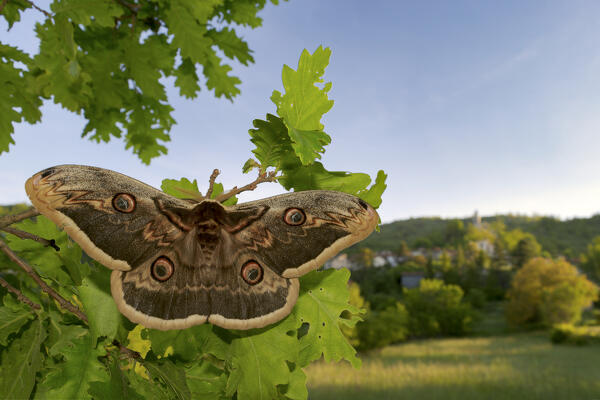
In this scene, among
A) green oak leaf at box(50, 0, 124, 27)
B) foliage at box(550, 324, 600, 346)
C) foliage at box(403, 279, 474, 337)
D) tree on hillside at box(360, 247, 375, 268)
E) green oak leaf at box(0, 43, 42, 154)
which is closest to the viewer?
green oak leaf at box(50, 0, 124, 27)

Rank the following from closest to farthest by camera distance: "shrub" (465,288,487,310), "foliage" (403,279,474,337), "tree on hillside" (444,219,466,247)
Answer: "foliage" (403,279,474,337), "shrub" (465,288,487,310), "tree on hillside" (444,219,466,247)

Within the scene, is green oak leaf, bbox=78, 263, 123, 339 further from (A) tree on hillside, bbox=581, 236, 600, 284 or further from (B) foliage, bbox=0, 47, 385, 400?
(A) tree on hillside, bbox=581, 236, 600, 284

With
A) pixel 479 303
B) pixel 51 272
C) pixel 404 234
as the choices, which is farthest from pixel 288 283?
pixel 404 234

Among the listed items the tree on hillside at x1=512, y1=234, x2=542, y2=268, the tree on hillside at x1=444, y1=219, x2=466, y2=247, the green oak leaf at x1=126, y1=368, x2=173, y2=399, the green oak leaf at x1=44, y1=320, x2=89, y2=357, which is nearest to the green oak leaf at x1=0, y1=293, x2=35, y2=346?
the green oak leaf at x1=44, y1=320, x2=89, y2=357

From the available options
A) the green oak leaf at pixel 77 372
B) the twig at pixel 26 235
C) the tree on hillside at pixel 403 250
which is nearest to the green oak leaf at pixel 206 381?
the green oak leaf at pixel 77 372

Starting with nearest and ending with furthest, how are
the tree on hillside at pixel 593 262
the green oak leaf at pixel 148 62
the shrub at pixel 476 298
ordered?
the green oak leaf at pixel 148 62
the shrub at pixel 476 298
the tree on hillside at pixel 593 262

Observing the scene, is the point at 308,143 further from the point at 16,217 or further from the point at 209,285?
the point at 16,217

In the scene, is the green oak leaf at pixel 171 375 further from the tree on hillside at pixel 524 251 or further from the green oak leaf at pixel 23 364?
the tree on hillside at pixel 524 251

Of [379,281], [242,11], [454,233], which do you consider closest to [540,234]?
[454,233]
